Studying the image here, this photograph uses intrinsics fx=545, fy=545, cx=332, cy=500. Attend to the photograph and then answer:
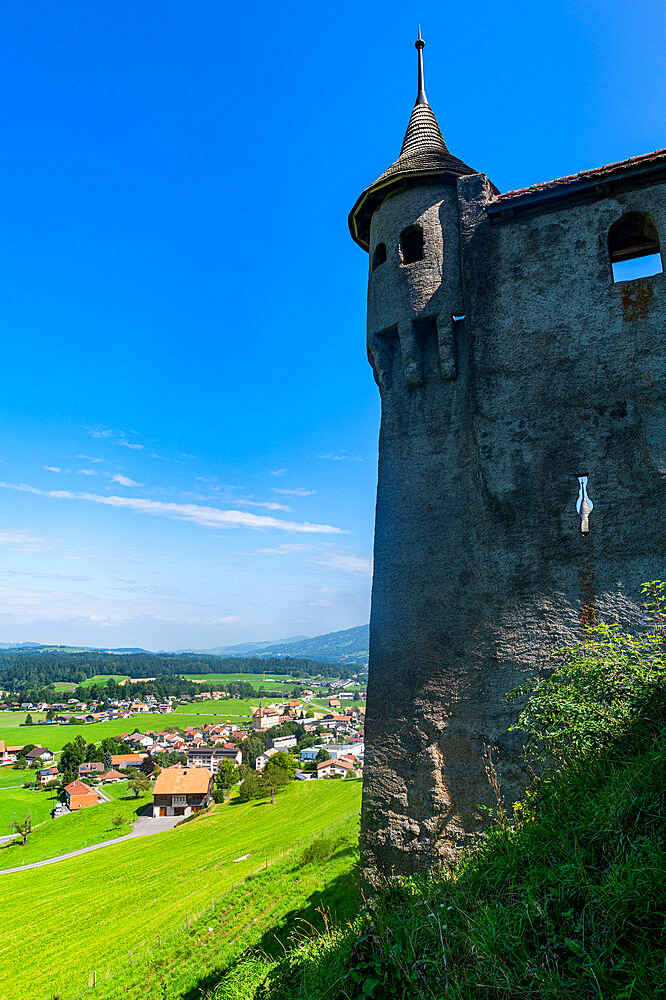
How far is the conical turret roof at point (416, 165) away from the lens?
1298cm

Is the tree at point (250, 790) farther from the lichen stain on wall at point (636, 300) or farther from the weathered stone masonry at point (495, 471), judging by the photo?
the lichen stain on wall at point (636, 300)

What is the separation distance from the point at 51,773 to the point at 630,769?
121 m

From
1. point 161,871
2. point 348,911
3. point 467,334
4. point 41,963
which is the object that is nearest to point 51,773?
point 161,871

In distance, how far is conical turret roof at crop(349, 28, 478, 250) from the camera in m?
13.0

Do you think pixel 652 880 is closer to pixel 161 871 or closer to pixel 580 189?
pixel 580 189

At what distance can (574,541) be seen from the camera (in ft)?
32.2

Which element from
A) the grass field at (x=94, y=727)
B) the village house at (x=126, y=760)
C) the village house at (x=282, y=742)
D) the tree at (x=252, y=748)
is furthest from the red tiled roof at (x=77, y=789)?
the village house at (x=282, y=742)

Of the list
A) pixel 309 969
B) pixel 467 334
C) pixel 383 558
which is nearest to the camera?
pixel 309 969

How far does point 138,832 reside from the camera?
63281 mm

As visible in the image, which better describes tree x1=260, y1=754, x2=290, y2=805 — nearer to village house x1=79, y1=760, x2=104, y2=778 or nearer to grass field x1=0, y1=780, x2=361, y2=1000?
grass field x1=0, y1=780, x2=361, y2=1000

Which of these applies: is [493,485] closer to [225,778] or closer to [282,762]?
[282,762]

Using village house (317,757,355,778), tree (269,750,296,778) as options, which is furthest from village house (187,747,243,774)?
tree (269,750,296,778)

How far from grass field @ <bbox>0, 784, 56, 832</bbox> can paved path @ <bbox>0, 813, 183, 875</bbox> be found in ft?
43.6

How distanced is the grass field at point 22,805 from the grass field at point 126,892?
77.7 ft
